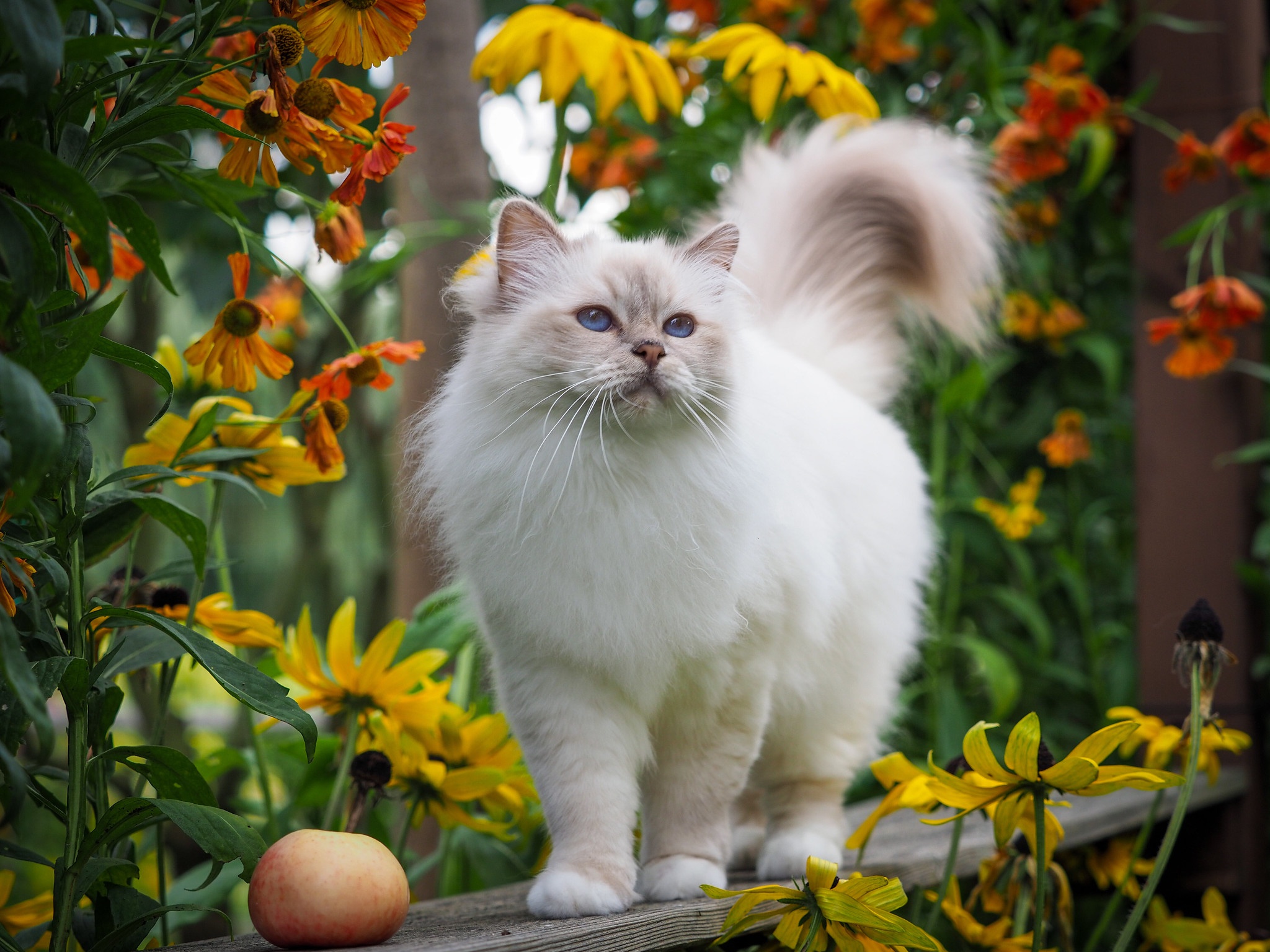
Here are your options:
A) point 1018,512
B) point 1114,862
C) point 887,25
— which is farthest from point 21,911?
point 887,25

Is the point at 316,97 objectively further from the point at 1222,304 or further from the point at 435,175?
the point at 1222,304

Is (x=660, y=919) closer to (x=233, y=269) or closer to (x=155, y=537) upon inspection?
(x=233, y=269)

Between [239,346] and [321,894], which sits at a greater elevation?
[239,346]

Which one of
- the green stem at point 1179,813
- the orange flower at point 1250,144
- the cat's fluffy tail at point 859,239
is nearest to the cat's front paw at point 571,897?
the green stem at point 1179,813

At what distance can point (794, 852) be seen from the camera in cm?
165

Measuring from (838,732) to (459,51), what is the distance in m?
1.57

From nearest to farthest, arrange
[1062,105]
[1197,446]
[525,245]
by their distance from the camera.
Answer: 1. [525,245]
2. [1062,105]
3. [1197,446]

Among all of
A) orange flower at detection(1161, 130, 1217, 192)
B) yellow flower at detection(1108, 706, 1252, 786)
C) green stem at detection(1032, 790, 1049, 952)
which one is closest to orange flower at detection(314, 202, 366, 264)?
green stem at detection(1032, 790, 1049, 952)

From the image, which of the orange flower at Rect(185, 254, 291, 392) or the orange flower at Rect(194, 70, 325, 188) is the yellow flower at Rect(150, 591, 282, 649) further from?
the orange flower at Rect(194, 70, 325, 188)

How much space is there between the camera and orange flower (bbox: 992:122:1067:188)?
2.39m

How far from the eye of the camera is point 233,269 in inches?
51.4

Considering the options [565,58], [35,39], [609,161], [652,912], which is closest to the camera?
[35,39]

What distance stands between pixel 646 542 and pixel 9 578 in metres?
0.72

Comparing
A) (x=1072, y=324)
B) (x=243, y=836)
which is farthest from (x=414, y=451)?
(x=1072, y=324)
